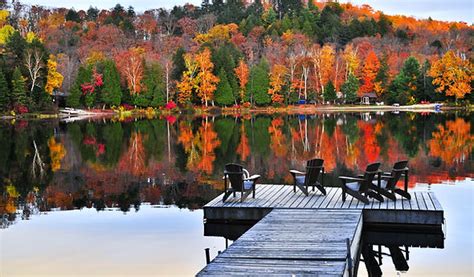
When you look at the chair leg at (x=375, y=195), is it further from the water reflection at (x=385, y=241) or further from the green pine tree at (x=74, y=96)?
the green pine tree at (x=74, y=96)

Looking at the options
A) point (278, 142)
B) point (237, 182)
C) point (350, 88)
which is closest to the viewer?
point (237, 182)

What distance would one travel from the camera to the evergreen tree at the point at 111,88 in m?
71.4

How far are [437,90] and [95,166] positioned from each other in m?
56.7

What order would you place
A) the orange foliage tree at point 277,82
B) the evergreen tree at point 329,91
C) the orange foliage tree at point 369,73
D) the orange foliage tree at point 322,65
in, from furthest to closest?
the orange foliage tree at point 369,73 → the orange foliage tree at point 322,65 → the evergreen tree at point 329,91 → the orange foliage tree at point 277,82

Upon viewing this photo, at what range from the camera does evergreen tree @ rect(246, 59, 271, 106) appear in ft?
239

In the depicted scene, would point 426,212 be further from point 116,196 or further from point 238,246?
point 116,196

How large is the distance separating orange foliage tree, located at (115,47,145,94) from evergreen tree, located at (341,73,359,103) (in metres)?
24.3

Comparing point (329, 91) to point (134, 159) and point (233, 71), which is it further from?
point (134, 159)

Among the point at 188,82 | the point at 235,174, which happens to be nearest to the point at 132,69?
the point at 188,82

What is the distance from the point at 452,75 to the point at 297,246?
67.0 metres

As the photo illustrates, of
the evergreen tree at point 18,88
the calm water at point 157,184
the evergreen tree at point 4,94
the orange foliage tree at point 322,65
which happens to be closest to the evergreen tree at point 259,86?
the orange foliage tree at point 322,65

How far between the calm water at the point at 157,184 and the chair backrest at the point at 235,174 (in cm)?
119

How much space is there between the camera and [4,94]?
59094 mm

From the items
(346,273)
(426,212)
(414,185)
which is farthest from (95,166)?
(346,273)
